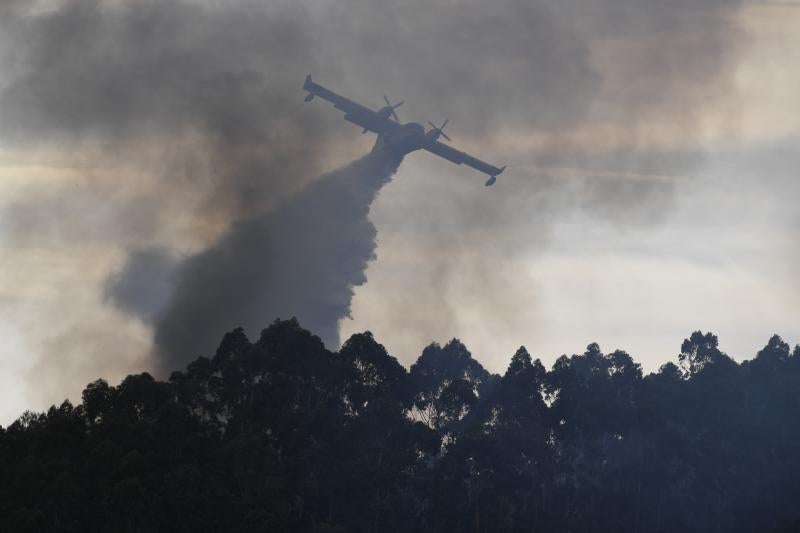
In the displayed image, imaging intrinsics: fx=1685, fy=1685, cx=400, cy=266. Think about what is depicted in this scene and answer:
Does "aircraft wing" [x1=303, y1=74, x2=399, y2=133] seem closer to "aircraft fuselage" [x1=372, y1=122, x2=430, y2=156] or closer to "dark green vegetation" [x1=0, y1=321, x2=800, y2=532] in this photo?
"aircraft fuselage" [x1=372, y1=122, x2=430, y2=156]

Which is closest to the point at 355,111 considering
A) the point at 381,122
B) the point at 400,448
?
the point at 381,122

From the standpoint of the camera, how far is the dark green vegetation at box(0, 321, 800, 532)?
13825cm

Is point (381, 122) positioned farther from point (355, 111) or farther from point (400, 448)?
point (400, 448)

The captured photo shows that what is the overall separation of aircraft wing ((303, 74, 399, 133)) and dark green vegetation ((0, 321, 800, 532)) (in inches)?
1049

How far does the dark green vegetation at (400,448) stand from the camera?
454ft

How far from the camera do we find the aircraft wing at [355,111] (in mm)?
195375

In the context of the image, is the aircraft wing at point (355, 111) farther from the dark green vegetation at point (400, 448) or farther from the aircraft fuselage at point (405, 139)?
the dark green vegetation at point (400, 448)

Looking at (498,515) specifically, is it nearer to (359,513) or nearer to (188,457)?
(359,513)

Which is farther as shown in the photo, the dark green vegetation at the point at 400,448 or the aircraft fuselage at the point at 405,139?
the aircraft fuselage at the point at 405,139

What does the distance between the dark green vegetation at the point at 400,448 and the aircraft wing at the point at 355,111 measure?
26.6 metres

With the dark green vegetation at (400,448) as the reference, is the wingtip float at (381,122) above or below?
above

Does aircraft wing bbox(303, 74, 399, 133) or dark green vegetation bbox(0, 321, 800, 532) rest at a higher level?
aircraft wing bbox(303, 74, 399, 133)

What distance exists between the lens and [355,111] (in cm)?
19550

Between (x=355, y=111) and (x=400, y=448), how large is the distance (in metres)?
48.9
